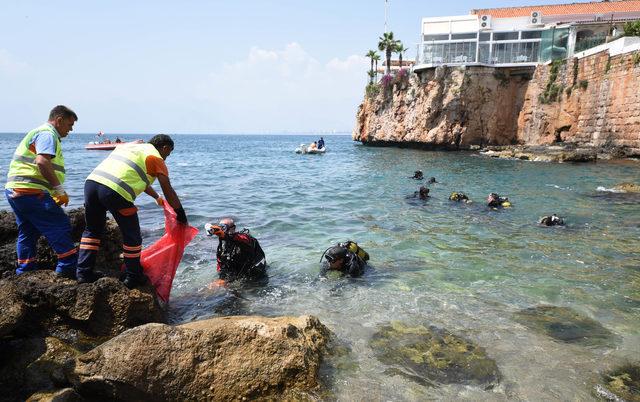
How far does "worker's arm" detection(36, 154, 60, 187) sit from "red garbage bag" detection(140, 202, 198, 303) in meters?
1.22

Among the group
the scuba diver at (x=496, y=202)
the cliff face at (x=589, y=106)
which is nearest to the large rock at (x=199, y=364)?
the scuba diver at (x=496, y=202)

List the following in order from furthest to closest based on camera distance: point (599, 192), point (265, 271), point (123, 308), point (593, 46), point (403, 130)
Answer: point (403, 130) < point (593, 46) < point (599, 192) < point (265, 271) < point (123, 308)

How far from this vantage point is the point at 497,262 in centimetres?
725

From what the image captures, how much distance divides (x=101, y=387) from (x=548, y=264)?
22.4 feet

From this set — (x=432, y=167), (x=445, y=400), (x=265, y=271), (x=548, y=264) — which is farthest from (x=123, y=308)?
(x=432, y=167)

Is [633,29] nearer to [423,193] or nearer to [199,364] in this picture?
[423,193]

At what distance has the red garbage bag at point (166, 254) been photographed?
16.5 feet

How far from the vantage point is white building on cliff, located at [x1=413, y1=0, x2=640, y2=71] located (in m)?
36.5

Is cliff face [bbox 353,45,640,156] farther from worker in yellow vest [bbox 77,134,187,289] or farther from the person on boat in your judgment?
worker in yellow vest [bbox 77,134,187,289]

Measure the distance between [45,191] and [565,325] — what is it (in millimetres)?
6000

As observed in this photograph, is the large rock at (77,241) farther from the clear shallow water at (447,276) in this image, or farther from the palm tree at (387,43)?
the palm tree at (387,43)

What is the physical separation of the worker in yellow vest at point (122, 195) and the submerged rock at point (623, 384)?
4.46 m

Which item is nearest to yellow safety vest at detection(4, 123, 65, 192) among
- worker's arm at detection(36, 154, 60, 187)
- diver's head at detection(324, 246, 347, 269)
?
worker's arm at detection(36, 154, 60, 187)

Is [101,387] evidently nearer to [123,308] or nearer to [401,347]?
[123,308]
